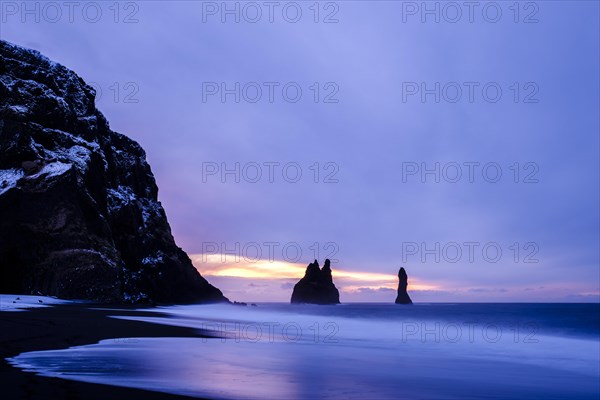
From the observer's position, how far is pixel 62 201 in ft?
183

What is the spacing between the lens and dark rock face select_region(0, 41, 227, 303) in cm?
5147

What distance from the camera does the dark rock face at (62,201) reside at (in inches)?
2026

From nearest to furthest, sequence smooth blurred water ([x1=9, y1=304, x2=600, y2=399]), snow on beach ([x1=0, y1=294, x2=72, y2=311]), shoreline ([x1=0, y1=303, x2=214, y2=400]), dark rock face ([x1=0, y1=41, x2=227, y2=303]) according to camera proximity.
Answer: shoreline ([x1=0, y1=303, x2=214, y2=400])
smooth blurred water ([x1=9, y1=304, x2=600, y2=399])
snow on beach ([x1=0, y1=294, x2=72, y2=311])
dark rock face ([x1=0, y1=41, x2=227, y2=303])

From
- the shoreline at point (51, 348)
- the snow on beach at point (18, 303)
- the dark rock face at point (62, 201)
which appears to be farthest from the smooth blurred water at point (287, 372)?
the dark rock face at point (62, 201)

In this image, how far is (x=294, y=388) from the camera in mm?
9789

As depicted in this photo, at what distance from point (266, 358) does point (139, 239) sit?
79.4 meters

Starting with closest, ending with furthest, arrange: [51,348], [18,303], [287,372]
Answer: [287,372], [51,348], [18,303]

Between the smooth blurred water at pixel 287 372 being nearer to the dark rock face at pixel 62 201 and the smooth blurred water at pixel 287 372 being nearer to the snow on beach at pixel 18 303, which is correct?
the snow on beach at pixel 18 303

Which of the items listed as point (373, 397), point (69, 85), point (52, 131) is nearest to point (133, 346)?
point (373, 397)

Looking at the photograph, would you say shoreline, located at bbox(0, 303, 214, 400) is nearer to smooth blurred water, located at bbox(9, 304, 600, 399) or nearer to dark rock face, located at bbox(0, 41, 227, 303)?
smooth blurred water, located at bbox(9, 304, 600, 399)

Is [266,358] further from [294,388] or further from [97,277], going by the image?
[97,277]

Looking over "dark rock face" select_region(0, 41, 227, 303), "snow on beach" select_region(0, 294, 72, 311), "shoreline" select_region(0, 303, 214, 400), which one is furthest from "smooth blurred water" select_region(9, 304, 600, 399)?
"dark rock face" select_region(0, 41, 227, 303)

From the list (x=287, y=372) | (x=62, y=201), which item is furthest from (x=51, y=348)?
(x=62, y=201)

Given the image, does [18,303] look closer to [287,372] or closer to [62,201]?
[62,201]
